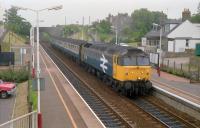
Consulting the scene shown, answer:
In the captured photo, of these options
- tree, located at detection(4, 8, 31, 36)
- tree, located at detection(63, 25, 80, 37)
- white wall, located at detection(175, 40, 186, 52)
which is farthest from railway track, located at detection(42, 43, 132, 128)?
tree, located at detection(63, 25, 80, 37)

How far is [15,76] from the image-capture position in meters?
46.9

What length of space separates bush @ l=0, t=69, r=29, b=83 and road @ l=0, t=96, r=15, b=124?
9.39m

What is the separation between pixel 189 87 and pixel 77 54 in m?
22.3

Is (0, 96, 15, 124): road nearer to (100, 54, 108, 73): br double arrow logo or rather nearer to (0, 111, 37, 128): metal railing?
(100, 54, 108, 73): br double arrow logo

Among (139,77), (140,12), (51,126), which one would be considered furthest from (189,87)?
(140,12)

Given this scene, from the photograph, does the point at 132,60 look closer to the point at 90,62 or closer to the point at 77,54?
the point at 90,62

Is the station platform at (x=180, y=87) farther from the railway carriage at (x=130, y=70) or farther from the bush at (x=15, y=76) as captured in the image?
the bush at (x=15, y=76)

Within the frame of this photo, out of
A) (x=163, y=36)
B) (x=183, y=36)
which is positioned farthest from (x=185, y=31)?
(x=163, y=36)

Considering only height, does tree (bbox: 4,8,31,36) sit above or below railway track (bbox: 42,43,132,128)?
above

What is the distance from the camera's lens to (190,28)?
7262 centimetres

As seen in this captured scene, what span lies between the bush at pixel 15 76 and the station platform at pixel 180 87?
1408cm

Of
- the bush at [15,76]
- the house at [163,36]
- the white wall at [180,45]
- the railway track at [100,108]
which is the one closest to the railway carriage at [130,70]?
the railway track at [100,108]

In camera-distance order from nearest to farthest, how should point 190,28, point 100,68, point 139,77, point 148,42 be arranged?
point 139,77
point 100,68
point 190,28
point 148,42

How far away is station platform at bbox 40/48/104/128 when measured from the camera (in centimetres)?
2226
